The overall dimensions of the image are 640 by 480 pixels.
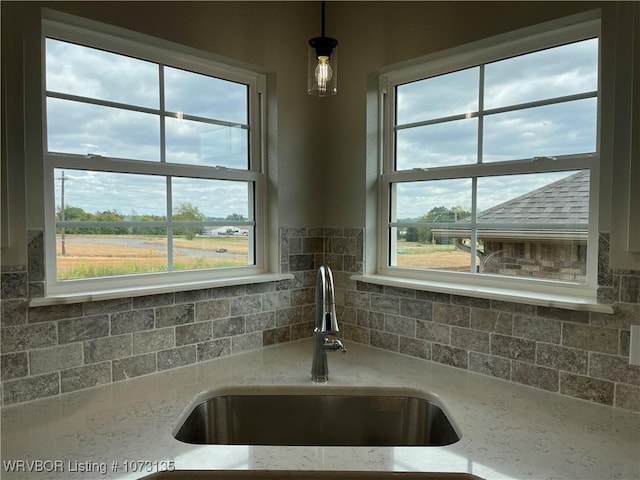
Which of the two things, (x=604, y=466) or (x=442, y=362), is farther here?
(x=442, y=362)

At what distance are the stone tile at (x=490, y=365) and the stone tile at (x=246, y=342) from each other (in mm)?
961

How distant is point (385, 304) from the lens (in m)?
2.17

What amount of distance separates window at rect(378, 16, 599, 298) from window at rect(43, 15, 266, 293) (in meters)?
0.71

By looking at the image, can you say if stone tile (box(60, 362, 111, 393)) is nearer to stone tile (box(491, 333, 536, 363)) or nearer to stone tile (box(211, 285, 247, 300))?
stone tile (box(211, 285, 247, 300))

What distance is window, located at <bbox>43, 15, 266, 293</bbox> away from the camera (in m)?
1.71

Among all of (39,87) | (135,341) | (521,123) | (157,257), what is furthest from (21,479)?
(521,123)

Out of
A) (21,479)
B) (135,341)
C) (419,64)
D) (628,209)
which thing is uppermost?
(419,64)

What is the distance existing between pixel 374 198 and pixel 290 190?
0.42 meters

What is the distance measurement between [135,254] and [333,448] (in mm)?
1146

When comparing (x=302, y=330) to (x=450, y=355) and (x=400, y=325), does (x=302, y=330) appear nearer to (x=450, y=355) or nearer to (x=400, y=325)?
(x=400, y=325)

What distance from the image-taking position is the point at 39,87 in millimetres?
1555

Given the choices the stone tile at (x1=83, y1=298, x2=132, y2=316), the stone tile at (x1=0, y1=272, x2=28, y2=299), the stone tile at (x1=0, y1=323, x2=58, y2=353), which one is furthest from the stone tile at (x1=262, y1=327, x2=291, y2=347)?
the stone tile at (x1=0, y1=272, x2=28, y2=299)

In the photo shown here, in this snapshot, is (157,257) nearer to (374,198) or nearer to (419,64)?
(374,198)

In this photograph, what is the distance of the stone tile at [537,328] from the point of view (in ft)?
5.33
